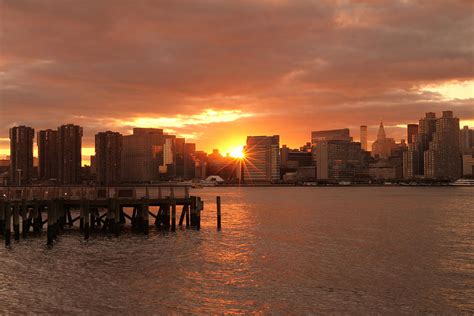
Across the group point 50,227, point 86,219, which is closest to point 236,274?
point 50,227

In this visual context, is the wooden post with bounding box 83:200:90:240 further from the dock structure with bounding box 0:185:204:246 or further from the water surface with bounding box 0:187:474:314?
the water surface with bounding box 0:187:474:314

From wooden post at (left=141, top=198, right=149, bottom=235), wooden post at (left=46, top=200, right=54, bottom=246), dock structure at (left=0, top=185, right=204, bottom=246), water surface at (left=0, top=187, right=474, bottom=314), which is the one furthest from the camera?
wooden post at (left=141, top=198, right=149, bottom=235)

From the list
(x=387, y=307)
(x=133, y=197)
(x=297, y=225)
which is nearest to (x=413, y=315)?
(x=387, y=307)

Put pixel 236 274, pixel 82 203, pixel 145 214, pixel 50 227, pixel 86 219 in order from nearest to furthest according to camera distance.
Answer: pixel 236 274 → pixel 50 227 → pixel 86 219 → pixel 82 203 → pixel 145 214

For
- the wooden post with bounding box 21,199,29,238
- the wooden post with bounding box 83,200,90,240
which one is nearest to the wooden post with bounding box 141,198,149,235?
the wooden post with bounding box 83,200,90,240

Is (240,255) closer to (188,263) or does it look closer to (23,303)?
(188,263)

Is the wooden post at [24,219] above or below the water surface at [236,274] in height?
above

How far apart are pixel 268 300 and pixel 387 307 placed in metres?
6.38

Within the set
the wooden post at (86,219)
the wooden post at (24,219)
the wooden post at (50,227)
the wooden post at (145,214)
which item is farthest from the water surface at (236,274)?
the wooden post at (24,219)

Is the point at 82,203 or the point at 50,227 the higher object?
the point at 82,203

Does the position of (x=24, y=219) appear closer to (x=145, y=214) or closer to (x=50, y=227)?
(x=50, y=227)

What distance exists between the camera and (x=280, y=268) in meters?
38.9

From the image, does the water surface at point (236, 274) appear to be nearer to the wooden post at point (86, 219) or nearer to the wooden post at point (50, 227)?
the wooden post at point (86, 219)

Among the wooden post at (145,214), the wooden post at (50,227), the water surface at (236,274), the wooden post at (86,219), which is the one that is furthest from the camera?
the wooden post at (145,214)
